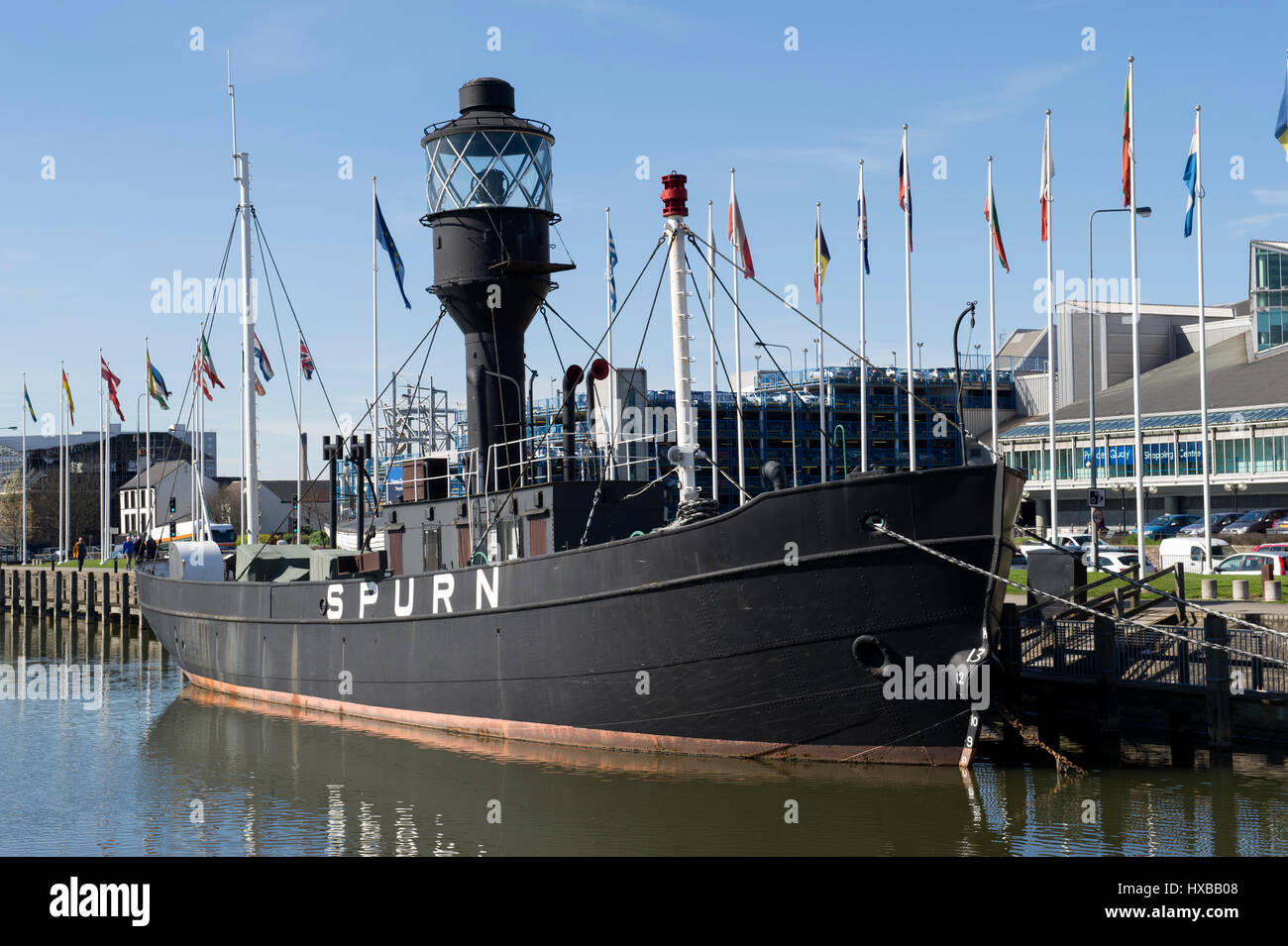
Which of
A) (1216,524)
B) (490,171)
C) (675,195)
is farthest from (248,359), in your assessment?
(1216,524)

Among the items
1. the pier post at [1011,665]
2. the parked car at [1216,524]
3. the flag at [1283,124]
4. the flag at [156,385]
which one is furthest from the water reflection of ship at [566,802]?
the parked car at [1216,524]

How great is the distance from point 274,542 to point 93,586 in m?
23.4

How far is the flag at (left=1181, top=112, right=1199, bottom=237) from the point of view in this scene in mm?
32594

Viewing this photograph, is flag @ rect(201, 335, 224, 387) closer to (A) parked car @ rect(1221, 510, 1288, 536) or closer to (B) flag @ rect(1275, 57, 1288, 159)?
(B) flag @ rect(1275, 57, 1288, 159)

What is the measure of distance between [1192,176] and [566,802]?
26.6 m

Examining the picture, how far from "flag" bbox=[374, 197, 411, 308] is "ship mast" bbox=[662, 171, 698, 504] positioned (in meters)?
21.9

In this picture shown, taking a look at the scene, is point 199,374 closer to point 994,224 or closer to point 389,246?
point 389,246

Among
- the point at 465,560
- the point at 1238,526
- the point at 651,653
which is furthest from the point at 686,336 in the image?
the point at 1238,526

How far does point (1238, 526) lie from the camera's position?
5484 centimetres

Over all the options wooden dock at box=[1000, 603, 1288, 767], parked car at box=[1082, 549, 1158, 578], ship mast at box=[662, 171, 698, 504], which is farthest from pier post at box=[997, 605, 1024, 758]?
parked car at box=[1082, 549, 1158, 578]

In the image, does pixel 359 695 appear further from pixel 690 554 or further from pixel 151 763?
pixel 690 554

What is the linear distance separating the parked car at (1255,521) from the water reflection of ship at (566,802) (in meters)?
44.1

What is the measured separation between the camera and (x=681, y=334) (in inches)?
645

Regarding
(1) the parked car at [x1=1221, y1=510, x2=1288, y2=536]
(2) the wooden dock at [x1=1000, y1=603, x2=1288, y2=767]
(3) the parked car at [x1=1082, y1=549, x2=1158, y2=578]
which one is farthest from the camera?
(1) the parked car at [x1=1221, y1=510, x2=1288, y2=536]
